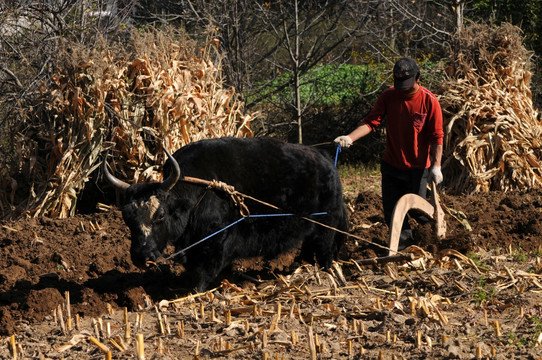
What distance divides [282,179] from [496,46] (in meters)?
5.17

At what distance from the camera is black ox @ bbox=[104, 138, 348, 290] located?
6320mm

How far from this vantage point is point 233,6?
41.2 ft

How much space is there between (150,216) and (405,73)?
9.11ft

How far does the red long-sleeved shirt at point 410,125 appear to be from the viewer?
24.3 feet

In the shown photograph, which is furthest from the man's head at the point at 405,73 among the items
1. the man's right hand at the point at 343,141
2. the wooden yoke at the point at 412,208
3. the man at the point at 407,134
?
the wooden yoke at the point at 412,208

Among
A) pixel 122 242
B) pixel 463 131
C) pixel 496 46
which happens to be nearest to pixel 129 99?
pixel 122 242

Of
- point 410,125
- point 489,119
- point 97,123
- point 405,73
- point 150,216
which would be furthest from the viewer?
point 489,119

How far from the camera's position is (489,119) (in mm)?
→ 10562

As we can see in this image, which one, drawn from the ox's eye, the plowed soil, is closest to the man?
the plowed soil

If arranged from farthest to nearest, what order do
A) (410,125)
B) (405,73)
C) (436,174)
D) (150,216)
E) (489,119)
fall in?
1. (489,119)
2. (410,125)
3. (436,174)
4. (405,73)
5. (150,216)

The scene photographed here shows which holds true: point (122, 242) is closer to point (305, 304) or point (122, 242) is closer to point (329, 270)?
point (329, 270)

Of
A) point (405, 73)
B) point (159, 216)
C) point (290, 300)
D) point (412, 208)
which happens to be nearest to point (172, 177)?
point (159, 216)

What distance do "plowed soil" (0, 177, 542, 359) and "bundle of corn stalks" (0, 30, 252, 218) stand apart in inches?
31.7

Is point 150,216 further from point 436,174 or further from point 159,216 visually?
point 436,174
